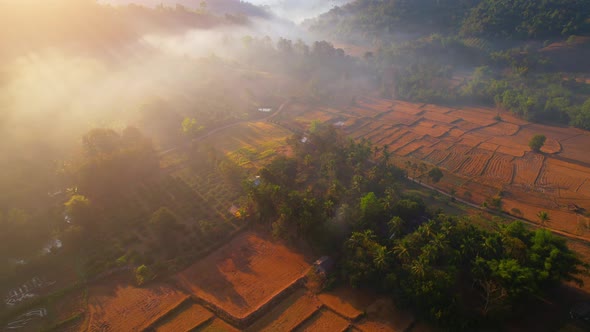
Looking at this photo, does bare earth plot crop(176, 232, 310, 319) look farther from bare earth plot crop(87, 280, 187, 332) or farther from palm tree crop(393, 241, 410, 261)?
palm tree crop(393, 241, 410, 261)

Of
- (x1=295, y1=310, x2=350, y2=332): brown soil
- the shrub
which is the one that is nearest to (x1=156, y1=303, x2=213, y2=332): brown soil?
the shrub

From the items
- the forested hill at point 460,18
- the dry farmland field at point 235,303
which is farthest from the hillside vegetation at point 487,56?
the dry farmland field at point 235,303

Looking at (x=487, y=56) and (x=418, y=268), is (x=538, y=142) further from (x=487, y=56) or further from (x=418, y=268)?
(x=487, y=56)

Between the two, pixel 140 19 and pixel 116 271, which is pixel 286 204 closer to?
pixel 116 271

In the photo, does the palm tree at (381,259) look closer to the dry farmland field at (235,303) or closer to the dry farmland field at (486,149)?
the dry farmland field at (235,303)

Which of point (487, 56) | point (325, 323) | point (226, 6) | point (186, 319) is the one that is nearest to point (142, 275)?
point (186, 319)

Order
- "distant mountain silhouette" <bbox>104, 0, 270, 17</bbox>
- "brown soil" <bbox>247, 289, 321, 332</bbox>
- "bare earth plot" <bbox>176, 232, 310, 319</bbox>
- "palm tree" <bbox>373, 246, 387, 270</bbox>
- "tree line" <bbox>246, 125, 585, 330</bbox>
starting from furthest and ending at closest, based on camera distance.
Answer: "distant mountain silhouette" <bbox>104, 0, 270, 17</bbox> → "bare earth plot" <bbox>176, 232, 310, 319</bbox> → "palm tree" <bbox>373, 246, 387, 270</bbox> → "brown soil" <bbox>247, 289, 321, 332</bbox> → "tree line" <bbox>246, 125, 585, 330</bbox>
